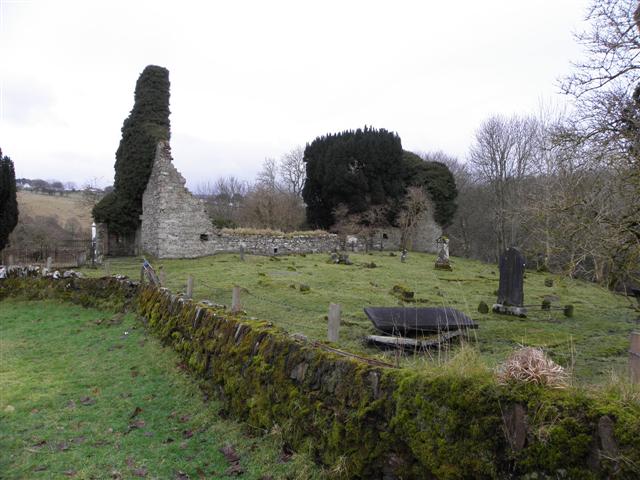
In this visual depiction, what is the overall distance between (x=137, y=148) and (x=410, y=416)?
83.0 ft

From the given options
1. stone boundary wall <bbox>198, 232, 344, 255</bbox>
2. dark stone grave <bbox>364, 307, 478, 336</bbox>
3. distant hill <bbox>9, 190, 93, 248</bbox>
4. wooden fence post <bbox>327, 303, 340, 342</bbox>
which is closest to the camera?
wooden fence post <bbox>327, 303, 340, 342</bbox>

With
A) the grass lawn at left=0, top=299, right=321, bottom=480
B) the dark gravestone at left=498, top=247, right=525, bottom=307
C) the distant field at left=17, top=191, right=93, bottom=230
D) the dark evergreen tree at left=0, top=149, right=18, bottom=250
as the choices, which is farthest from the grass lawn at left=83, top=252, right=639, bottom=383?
the distant field at left=17, top=191, right=93, bottom=230

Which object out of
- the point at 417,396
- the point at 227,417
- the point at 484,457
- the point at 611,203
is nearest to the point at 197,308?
the point at 227,417

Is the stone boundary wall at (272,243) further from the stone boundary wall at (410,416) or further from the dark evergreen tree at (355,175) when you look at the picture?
the stone boundary wall at (410,416)

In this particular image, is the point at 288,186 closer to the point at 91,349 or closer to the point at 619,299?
the point at 619,299

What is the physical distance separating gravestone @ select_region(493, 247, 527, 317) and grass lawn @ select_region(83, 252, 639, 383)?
1.26ft

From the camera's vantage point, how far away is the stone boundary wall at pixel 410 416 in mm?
2795

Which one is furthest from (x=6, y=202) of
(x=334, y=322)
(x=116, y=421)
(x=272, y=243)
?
(x=334, y=322)

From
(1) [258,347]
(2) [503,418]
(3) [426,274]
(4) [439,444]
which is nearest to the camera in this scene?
(2) [503,418]

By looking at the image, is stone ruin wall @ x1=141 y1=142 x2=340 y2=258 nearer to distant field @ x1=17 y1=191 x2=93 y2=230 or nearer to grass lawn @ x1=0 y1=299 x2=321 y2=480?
grass lawn @ x1=0 y1=299 x2=321 y2=480

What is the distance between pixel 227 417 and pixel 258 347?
1.07 meters

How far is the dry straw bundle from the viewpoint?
3182mm

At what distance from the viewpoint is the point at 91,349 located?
999 cm

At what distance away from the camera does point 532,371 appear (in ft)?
10.6
